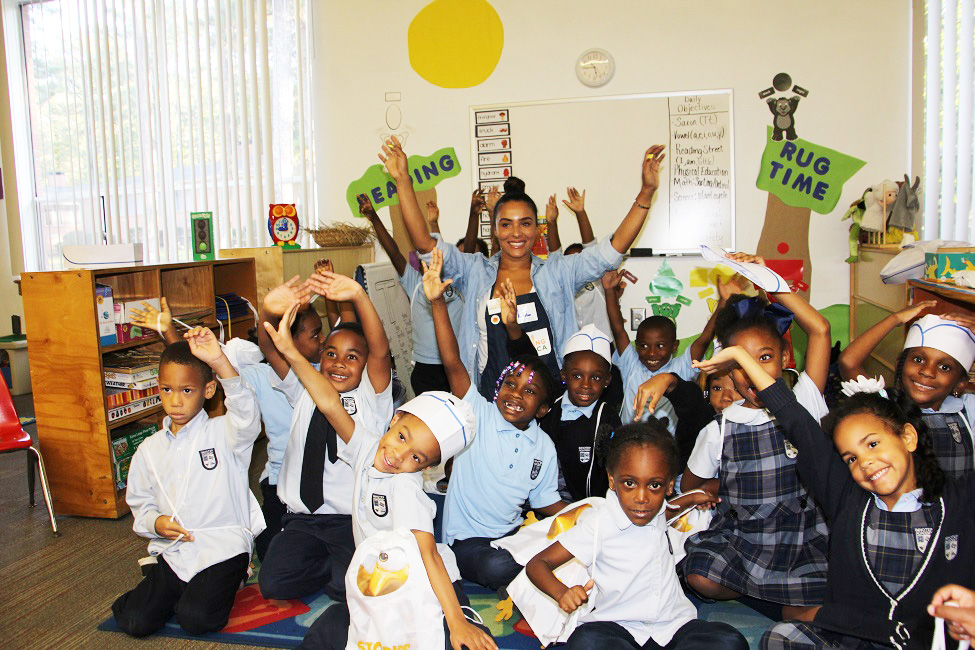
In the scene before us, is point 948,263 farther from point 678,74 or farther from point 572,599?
point 678,74

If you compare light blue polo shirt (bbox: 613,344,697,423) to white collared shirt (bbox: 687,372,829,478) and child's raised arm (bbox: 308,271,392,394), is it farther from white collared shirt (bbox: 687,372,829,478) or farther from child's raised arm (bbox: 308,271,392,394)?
child's raised arm (bbox: 308,271,392,394)

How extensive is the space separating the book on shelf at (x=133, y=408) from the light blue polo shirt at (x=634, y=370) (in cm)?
220

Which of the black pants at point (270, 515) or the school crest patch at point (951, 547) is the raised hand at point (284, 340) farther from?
the school crest patch at point (951, 547)

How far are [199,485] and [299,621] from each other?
1.76 feet

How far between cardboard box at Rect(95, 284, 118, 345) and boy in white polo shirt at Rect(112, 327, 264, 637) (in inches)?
38.0

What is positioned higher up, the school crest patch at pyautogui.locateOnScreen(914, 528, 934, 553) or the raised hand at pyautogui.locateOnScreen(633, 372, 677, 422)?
the raised hand at pyautogui.locateOnScreen(633, 372, 677, 422)

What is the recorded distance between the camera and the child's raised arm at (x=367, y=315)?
2162mm

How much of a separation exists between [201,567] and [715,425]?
1.67 metres

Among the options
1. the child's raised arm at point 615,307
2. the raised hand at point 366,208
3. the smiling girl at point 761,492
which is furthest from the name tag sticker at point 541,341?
the raised hand at point 366,208

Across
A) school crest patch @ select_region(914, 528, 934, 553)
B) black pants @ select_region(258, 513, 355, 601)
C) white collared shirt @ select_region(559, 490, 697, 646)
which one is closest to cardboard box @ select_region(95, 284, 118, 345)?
black pants @ select_region(258, 513, 355, 601)

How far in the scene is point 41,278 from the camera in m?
3.04


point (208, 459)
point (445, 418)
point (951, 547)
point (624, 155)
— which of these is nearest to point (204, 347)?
point (208, 459)

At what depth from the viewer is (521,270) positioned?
2.84m

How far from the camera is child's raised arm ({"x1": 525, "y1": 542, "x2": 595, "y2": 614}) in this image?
1.62m
